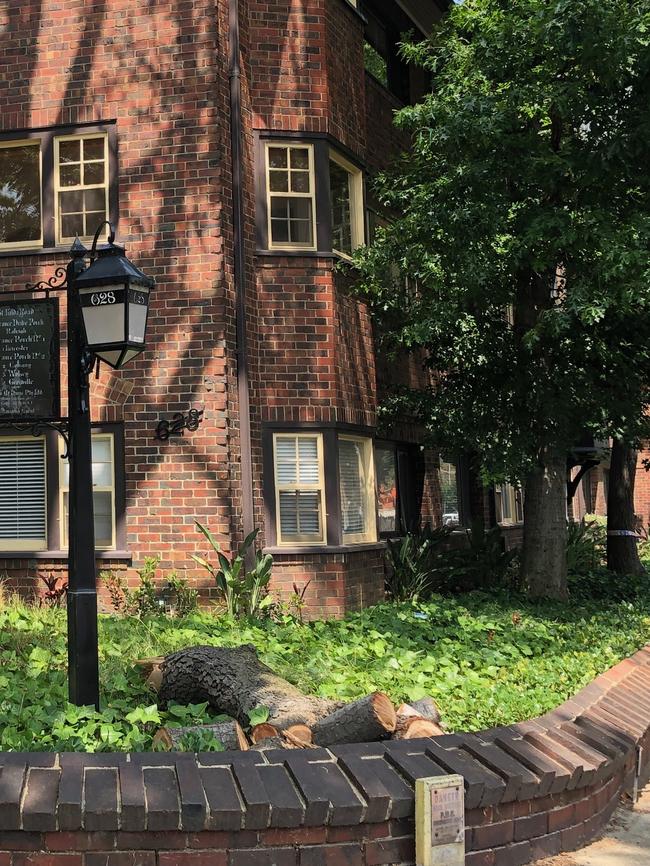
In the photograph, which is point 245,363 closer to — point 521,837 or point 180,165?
point 180,165

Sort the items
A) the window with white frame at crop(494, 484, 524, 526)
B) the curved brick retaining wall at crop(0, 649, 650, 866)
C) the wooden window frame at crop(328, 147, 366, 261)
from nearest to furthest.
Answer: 1. the curved brick retaining wall at crop(0, 649, 650, 866)
2. the wooden window frame at crop(328, 147, 366, 261)
3. the window with white frame at crop(494, 484, 524, 526)

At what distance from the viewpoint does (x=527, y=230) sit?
1035cm

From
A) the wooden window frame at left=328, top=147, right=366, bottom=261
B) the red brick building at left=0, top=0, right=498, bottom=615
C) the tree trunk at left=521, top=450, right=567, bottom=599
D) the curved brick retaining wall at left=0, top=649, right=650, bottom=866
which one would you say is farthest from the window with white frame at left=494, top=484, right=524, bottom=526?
the curved brick retaining wall at left=0, top=649, right=650, bottom=866

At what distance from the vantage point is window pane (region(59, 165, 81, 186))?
11.7 meters

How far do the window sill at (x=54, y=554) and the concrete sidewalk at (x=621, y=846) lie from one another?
641 cm

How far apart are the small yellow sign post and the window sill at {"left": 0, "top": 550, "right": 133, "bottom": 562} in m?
7.06

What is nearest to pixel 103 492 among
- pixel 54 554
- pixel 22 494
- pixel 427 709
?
pixel 54 554

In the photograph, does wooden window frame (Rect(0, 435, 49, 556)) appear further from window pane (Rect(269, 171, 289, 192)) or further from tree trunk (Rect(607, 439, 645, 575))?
tree trunk (Rect(607, 439, 645, 575))

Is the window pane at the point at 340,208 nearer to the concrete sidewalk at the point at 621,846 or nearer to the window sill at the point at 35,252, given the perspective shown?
the window sill at the point at 35,252

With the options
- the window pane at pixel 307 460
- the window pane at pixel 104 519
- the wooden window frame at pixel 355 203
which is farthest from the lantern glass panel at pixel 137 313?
the wooden window frame at pixel 355 203

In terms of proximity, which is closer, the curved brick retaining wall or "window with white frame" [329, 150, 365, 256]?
the curved brick retaining wall

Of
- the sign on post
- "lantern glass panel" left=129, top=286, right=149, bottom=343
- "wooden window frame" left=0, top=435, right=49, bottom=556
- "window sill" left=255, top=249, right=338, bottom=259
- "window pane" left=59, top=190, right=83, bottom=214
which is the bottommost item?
"wooden window frame" left=0, top=435, right=49, bottom=556

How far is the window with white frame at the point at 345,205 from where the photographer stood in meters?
12.4

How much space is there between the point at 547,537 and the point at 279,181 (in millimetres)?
5424
